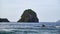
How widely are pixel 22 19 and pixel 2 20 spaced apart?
9695 mm

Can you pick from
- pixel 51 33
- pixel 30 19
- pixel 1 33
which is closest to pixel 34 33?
pixel 51 33

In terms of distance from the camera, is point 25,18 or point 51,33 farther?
point 25,18

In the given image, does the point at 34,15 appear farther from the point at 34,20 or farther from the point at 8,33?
the point at 8,33

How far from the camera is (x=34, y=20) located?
320ft

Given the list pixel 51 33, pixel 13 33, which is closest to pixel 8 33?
pixel 13 33

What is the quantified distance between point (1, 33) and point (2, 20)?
6305cm

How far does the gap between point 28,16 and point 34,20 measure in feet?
11.3

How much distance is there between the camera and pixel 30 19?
9562cm

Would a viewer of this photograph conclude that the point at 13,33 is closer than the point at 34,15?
Yes

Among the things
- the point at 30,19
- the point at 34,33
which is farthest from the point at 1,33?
the point at 30,19

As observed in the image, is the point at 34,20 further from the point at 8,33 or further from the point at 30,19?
the point at 8,33

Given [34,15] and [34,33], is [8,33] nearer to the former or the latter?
[34,33]

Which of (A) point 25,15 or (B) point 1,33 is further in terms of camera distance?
(A) point 25,15

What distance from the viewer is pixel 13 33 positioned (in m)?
32.4
